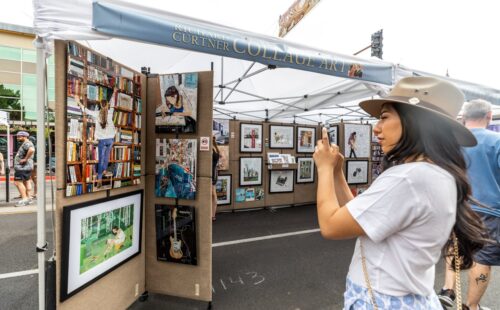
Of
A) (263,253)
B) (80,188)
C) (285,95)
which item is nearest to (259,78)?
(285,95)

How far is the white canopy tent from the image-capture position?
1.49 m

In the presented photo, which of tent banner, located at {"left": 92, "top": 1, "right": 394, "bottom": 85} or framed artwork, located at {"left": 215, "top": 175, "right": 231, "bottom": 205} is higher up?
tent banner, located at {"left": 92, "top": 1, "right": 394, "bottom": 85}

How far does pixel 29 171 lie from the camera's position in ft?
21.4

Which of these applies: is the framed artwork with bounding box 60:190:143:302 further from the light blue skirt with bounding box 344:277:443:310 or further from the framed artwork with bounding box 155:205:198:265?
the light blue skirt with bounding box 344:277:443:310

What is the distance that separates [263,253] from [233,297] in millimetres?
1138

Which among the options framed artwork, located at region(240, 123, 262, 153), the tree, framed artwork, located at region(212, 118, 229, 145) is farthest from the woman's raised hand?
the tree

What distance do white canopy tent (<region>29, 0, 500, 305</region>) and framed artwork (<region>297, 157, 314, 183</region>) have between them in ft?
4.56

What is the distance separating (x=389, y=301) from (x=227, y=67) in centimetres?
397

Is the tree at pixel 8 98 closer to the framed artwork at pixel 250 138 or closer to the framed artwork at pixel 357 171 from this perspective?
the framed artwork at pixel 250 138

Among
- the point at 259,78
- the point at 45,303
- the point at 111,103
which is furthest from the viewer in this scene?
the point at 259,78

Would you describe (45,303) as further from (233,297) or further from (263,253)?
(263,253)

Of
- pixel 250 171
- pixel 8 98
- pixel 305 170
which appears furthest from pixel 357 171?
pixel 8 98

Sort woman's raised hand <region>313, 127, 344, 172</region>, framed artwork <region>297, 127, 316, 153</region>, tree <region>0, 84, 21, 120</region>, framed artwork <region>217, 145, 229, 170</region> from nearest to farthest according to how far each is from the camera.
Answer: woman's raised hand <region>313, 127, 344, 172</region> → framed artwork <region>217, 145, 229, 170</region> → framed artwork <region>297, 127, 316, 153</region> → tree <region>0, 84, 21, 120</region>

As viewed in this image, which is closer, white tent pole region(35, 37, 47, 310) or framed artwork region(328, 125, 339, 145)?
white tent pole region(35, 37, 47, 310)
